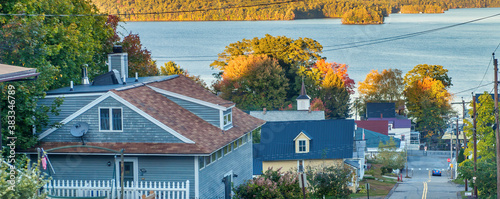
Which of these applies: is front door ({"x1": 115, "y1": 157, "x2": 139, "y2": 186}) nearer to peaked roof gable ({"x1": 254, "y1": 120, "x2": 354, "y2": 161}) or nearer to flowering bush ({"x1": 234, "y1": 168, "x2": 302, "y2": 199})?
flowering bush ({"x1": 234, "y1": 168, "x2": 302, "y2": 199})

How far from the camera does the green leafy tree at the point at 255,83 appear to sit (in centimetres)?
8062

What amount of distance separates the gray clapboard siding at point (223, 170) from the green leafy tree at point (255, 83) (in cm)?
4752

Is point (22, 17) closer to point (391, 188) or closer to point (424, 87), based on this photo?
point (391, 188)

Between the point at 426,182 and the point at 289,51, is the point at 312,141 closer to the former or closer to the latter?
the point at 426,182

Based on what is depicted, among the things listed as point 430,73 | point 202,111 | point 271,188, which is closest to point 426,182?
point 271,188

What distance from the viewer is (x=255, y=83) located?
8056 cm

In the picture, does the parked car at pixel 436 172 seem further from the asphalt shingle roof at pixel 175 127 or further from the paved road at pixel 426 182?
the asphalt shingle roof at pixel 175 127

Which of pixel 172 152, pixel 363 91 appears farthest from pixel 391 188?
pixel 363 91

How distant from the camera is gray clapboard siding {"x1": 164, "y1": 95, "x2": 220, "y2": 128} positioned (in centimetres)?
2734

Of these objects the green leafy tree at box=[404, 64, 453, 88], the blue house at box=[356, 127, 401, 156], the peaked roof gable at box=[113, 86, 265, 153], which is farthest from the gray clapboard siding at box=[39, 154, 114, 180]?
the green leafy tree at box=[404, 64, 453, 88]

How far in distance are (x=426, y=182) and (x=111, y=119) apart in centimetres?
4625

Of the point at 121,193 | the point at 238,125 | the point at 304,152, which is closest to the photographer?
the point at 121,193

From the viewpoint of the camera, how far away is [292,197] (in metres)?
27.3

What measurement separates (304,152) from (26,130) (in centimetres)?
3036
